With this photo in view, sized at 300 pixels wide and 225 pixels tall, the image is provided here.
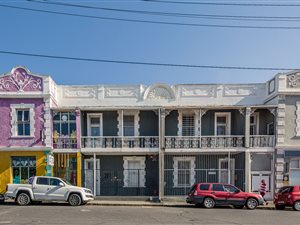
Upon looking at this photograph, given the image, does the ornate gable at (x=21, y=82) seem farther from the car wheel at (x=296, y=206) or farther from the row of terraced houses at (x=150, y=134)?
the car wheel at (x=296, y=206)

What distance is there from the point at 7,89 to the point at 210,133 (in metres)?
14.4

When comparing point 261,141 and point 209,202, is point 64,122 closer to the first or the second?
point 209,202

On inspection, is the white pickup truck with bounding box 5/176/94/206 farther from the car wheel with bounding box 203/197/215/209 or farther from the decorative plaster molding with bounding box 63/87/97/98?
the decorative plaster molding with bounding box 63/87/97/98

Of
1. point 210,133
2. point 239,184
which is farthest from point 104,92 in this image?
point 239,184

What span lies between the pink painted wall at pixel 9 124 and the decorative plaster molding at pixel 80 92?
2.13m

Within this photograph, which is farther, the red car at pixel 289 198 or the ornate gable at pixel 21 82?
the ornate gable at pixel 21 82

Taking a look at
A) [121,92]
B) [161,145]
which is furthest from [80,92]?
[161,145]

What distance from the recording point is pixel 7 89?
1905cm

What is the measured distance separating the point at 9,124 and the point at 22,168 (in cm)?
305

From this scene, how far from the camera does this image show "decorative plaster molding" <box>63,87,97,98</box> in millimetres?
20547

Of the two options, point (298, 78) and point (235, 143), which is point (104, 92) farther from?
point (298, 78)

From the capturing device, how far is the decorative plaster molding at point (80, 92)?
20.5 meters

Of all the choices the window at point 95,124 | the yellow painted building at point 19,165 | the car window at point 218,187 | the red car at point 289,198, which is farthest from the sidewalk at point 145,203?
the window at point 95,124

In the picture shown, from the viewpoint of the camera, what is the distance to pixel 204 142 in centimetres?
1938
